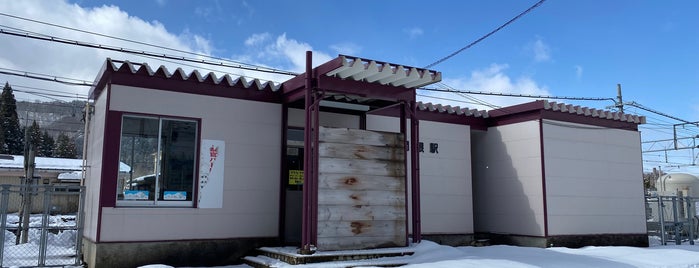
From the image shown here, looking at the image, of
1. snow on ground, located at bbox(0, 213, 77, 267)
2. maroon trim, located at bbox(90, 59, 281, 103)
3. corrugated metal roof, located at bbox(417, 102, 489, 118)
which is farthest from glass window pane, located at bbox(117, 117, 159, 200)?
corrugated metal roof, located at bbox(417, 102, 489, 118)

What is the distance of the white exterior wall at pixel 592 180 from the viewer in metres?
12.6

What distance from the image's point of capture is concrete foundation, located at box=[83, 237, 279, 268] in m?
8.62

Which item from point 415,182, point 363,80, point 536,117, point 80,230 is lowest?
point 80,230

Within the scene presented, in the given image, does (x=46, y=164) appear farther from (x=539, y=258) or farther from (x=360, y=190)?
(x=539, y=258)

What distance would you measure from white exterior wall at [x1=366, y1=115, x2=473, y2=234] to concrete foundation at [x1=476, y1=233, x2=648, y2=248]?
0.93 m

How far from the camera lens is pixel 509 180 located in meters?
13.2

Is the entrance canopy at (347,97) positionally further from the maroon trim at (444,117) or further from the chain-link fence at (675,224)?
the chain-link fence at (675,224)

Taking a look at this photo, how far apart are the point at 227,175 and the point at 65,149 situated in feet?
180

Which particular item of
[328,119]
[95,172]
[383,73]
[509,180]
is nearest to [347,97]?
[328,119]

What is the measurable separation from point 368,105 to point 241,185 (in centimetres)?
316

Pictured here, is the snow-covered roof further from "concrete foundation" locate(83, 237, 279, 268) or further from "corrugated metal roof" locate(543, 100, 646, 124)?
"corrugated metal roof" locate(543, 100, 646, 124)

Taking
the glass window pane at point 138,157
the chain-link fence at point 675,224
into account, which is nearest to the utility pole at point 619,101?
the chain-link fence at point 675,224

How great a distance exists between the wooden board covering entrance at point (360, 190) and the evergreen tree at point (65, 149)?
181ft

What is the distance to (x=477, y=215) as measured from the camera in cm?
1405
